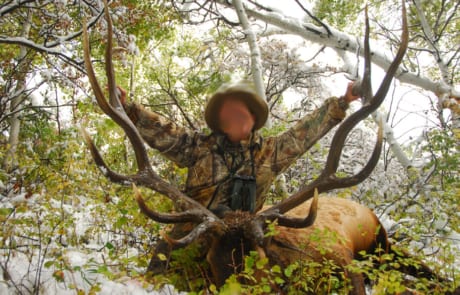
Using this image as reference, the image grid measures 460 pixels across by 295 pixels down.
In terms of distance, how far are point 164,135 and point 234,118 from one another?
1.94ft

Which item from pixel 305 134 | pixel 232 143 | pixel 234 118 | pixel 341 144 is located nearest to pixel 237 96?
pixel 234 118

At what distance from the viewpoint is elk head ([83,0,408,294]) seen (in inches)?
102

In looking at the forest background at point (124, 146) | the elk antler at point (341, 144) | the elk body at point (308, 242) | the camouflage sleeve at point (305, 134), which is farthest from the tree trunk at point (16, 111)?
the elk antler at point (341, 144)

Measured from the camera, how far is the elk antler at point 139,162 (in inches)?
106

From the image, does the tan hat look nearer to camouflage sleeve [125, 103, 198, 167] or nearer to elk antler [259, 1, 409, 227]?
camouflage sleeve [125, 103, 198, 167]

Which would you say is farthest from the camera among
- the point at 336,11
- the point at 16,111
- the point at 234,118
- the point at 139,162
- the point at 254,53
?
the point at 336,11

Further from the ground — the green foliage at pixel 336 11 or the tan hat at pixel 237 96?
the green foliage at pixel 336 11

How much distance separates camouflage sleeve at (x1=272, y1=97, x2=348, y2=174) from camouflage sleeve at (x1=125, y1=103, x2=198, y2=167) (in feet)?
2.46

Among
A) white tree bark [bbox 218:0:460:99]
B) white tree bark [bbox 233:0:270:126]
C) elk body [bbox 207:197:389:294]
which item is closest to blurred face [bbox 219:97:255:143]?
elk body [bbox 207:197:389:294]

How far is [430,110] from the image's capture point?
625 cm

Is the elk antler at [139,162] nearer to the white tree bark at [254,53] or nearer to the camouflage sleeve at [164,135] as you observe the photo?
the camouflage sleeve at [164,135]

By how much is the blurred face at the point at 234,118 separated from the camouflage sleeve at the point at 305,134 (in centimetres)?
37

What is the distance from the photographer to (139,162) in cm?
303

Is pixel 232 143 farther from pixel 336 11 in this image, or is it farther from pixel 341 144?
pixel 336 11
